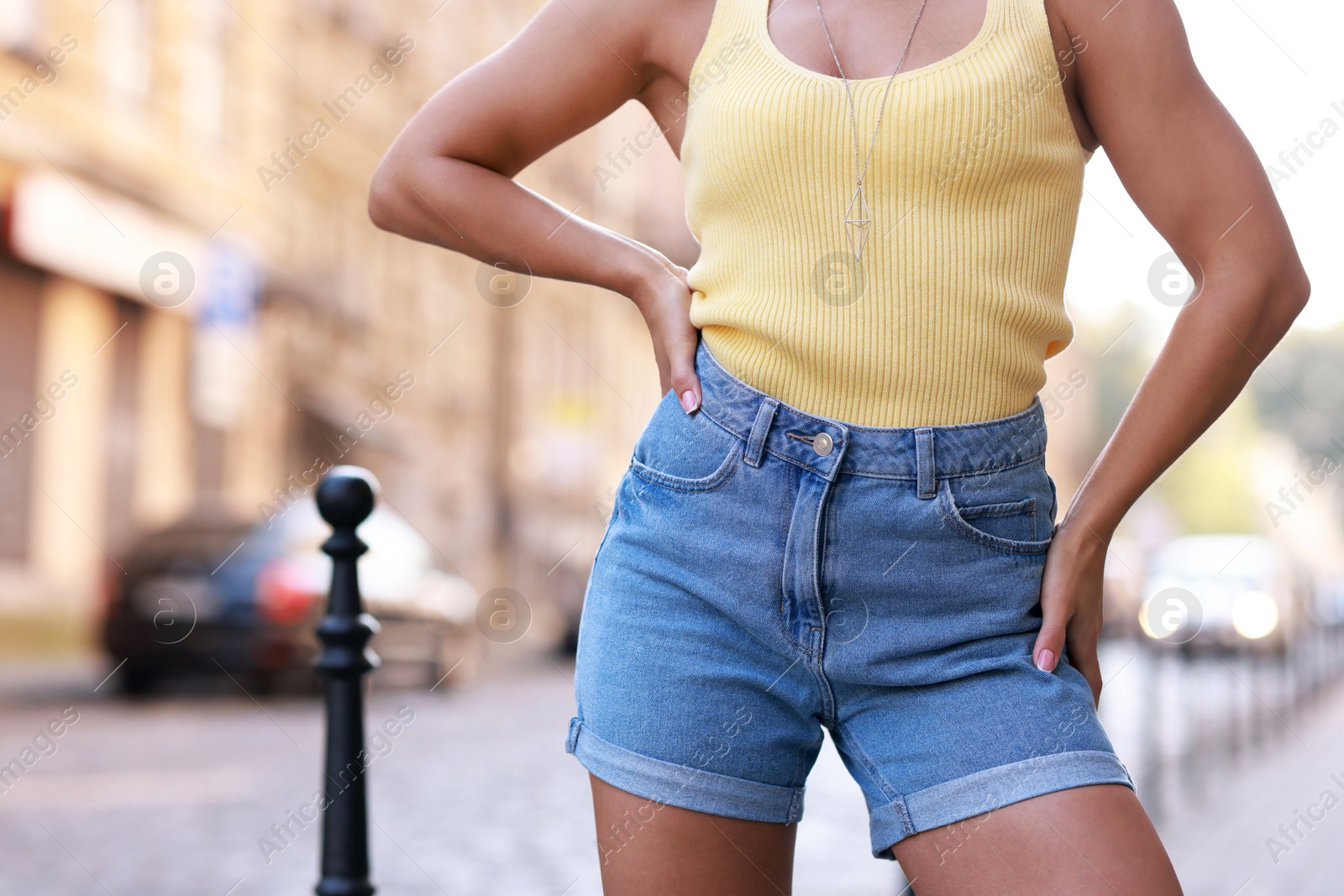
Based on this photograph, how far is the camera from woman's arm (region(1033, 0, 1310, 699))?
149cm

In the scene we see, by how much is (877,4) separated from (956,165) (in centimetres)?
23

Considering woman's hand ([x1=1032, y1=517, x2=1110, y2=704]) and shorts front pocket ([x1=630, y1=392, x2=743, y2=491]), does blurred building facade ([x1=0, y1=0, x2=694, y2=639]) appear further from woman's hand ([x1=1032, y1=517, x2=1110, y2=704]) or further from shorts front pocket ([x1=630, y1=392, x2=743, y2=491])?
woman's hand ([x1=1032, y1=517, x2=1110, y2=704])

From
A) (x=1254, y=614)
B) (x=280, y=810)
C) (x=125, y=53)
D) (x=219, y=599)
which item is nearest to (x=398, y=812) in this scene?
(x=280, y=810)

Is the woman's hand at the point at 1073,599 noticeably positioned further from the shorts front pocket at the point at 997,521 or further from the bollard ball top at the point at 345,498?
the bollard ball top at the point at 345,498

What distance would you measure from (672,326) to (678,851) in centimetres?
Result: 57

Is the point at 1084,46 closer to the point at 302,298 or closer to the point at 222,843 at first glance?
the point at 222,843

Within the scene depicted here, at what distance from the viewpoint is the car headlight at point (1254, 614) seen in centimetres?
2038

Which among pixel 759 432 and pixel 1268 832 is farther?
pixel 1268 832

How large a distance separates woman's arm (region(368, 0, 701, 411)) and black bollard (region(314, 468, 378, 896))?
0.79 m

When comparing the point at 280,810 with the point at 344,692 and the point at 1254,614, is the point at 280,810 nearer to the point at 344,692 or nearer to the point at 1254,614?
the point at 344,692

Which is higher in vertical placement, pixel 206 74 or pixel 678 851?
pixel 206 74

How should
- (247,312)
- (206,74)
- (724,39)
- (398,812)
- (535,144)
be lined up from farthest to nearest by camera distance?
(247,312)
(206,74)
(398,812)
(535,144)
(724,39)

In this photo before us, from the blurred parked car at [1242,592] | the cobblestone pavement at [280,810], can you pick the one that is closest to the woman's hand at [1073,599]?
the cobblestone pavement at [280,810]

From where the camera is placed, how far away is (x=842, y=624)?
1.47m
